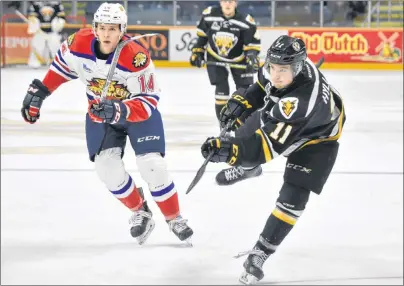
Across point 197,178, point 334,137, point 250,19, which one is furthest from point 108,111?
point 250,19

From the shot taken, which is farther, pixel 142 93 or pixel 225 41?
pixel 225 41

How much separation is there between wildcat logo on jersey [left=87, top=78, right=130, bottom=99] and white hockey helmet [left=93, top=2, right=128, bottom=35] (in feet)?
0.54

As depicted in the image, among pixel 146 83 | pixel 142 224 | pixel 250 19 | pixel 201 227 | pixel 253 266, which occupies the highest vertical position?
A: pixel 250 19

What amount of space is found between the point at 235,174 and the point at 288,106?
23 centimetres

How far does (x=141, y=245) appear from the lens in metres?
2.25

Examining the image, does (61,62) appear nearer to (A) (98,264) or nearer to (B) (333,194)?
(A) (98,264)

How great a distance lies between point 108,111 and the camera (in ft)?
6.91

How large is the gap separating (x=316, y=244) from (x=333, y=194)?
207cm

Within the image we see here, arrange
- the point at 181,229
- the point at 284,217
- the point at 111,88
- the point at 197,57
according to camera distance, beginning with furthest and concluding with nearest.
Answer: the point at 197,57 < the point at 284,217 < the point at 181,229 < the point at 111,88

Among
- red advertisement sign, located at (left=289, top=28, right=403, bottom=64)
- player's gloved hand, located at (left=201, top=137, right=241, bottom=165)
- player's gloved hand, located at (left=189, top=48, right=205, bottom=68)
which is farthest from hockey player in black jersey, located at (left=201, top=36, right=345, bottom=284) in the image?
player's gloved hand, located at (left=189, top=48, right=205, bottom=68)

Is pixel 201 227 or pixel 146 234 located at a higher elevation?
pixel 146 234

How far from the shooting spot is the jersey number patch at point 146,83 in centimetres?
217

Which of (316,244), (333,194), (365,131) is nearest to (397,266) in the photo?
(316,244)

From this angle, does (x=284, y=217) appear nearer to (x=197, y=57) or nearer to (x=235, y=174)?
(x=235, y=174)
